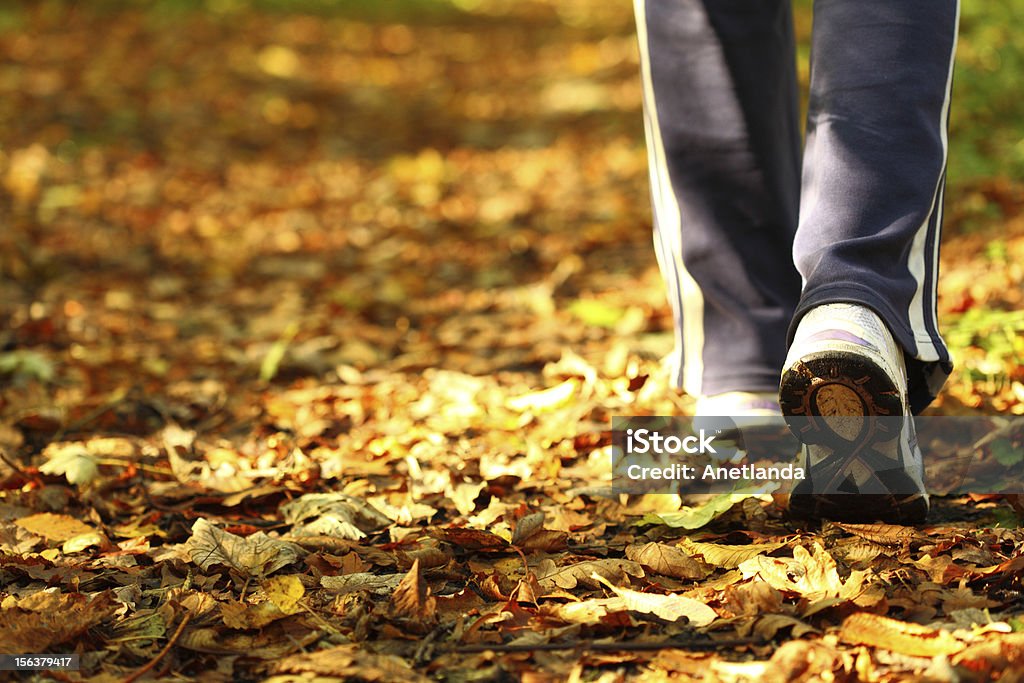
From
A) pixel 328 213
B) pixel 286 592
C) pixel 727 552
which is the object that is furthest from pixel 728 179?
pixel 328 213

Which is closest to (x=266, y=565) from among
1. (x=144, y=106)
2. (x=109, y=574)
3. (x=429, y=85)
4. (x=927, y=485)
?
(x=109, y=574)

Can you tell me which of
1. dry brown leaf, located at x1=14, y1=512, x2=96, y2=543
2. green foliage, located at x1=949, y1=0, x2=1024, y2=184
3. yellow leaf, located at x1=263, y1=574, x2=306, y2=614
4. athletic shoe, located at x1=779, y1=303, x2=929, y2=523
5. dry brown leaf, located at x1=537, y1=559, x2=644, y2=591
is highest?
green foliage, located at x1=949, y1=0, x2=1024, y2=184

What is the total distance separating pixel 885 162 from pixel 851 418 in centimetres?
42

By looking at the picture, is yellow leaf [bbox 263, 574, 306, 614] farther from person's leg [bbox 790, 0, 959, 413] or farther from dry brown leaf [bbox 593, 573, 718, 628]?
person's leg [bbox 790, 0, 959, 413]

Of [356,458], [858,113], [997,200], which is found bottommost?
[356,458]

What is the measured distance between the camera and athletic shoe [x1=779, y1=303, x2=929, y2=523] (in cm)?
156

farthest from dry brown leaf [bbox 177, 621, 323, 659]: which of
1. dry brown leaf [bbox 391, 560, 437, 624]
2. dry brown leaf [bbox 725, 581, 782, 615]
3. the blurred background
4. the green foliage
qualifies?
the green foliage

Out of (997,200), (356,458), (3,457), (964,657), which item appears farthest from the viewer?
(997,200)

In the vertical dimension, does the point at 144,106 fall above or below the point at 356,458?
above

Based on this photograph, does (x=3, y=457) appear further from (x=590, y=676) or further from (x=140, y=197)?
(x=140, y=197)

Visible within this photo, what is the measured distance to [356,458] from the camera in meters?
2.34

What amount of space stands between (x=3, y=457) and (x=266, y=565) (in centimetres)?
72

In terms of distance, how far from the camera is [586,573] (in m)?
1.67

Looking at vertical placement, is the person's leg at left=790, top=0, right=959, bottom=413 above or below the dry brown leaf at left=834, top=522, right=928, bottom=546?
above
